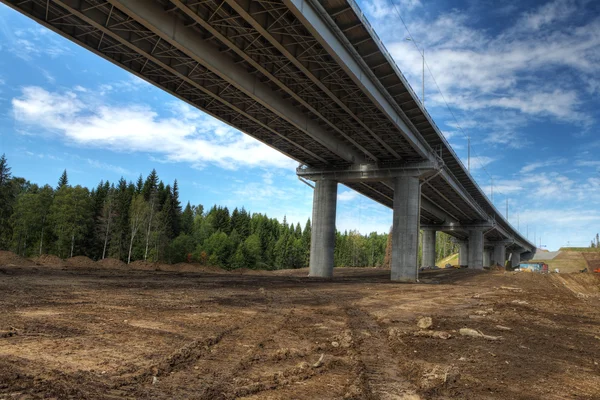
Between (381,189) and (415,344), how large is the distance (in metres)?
51.2

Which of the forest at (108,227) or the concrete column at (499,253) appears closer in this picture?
the forest at (108,227)

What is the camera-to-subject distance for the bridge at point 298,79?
18.4 meters

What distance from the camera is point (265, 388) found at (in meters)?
4.92

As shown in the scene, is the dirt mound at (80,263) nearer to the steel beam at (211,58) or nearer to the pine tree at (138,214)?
the steel beam at (211,58)

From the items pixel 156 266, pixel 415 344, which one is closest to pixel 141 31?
pixel 415 344

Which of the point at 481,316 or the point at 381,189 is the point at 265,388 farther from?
the point at 381,189

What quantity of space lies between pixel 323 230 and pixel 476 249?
5710cm

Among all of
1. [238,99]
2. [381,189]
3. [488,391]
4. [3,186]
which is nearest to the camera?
[488,391]

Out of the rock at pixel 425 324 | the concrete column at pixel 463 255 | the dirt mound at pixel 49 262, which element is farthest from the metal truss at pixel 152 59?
the concrete column at pixel 463 255

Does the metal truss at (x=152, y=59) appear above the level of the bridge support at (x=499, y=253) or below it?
above

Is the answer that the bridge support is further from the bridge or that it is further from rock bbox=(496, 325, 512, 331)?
rock bbox=(496, 325, 512, 331)

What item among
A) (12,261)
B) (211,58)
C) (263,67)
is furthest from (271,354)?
(12,261)

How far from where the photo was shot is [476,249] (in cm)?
8488

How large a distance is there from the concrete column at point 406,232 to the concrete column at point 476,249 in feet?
175
